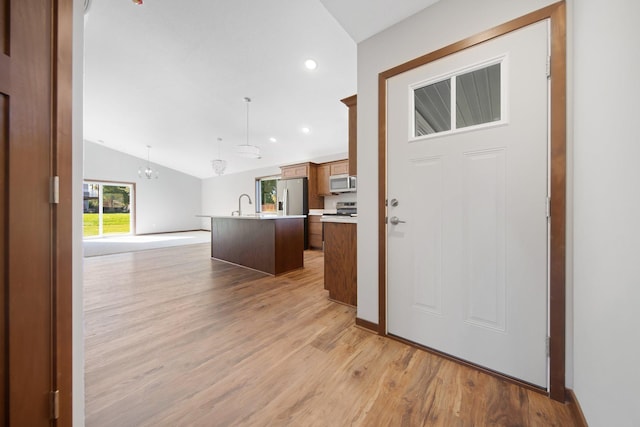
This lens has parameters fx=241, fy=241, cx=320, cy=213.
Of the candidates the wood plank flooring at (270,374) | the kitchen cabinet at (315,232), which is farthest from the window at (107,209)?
the wood plank flooring at (270,374)

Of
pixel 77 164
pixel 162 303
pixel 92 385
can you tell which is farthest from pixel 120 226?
pixel 77 164

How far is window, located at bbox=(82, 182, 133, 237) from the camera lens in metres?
7.77

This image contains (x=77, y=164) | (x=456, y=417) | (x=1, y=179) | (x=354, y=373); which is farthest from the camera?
(x=354, y=373)

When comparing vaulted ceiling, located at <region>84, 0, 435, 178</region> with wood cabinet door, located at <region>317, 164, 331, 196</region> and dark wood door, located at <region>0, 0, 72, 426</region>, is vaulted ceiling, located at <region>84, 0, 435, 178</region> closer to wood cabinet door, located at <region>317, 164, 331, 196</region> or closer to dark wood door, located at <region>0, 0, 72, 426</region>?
wood cabinet door, located at <region>317, 164, 331, 196</region>

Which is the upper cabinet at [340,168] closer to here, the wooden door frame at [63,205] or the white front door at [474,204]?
Answer: the white front door at [474,204]

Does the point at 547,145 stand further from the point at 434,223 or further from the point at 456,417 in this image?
the point at 456,417

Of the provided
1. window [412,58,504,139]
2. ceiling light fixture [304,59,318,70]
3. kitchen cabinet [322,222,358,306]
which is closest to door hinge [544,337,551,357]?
window [412,58,504,139]

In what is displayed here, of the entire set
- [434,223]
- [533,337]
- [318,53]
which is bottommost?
[533,337]

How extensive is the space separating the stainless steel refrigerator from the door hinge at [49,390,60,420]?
520 cm

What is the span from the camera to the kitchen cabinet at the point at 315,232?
5.90 meters

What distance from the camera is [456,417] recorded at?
1133mm

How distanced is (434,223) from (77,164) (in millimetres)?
1851

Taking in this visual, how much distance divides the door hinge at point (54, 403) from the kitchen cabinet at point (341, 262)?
80.0 inches

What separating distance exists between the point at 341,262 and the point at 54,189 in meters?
2.14
